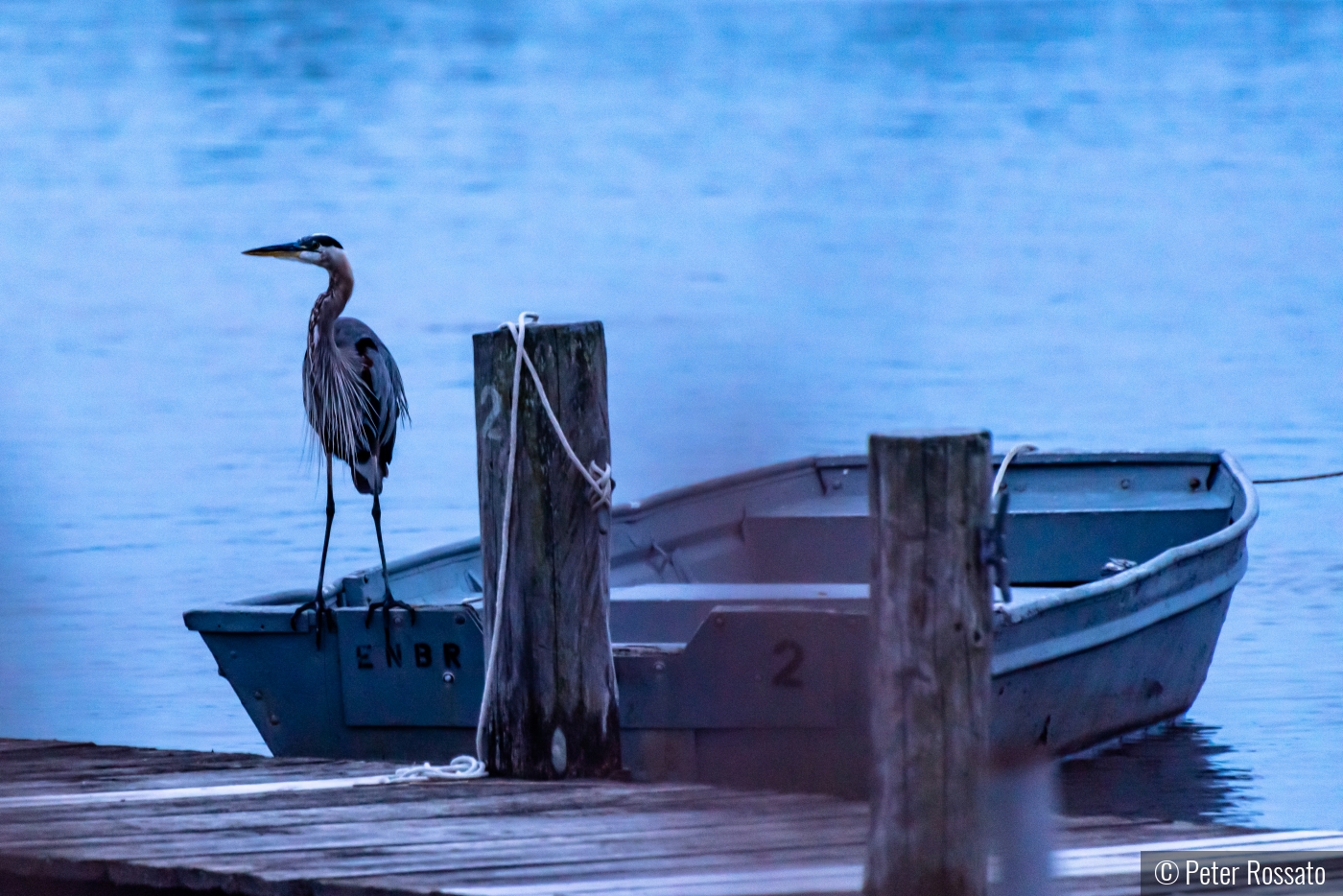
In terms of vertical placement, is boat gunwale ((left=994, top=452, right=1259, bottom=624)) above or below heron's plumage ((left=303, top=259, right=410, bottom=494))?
below

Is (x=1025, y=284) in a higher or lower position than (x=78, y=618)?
higher

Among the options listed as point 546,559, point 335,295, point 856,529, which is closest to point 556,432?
point 546,559

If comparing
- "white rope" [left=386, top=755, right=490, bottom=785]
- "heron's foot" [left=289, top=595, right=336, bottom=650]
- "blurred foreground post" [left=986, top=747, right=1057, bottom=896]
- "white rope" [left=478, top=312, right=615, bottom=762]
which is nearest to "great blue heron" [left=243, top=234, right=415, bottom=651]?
"heron's foot" [left=289, top=595, right=336, bottom=650]

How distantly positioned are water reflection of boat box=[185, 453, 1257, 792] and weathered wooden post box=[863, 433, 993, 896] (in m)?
0.94

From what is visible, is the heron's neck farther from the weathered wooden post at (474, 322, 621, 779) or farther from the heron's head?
the weathered wooden post at (474, 322, 621, 779)

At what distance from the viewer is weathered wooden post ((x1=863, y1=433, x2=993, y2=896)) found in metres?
3.50

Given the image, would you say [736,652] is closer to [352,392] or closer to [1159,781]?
[352,392]

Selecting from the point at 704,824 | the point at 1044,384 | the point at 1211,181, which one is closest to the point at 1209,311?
the point at 1044,384

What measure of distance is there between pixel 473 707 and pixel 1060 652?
1975mm

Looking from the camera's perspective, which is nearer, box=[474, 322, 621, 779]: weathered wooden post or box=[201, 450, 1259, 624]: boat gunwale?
box=[474, 322, 621, 779]: weathered wooden post

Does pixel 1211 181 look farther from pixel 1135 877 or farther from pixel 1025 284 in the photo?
pixel 1135 877

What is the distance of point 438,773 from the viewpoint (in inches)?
202

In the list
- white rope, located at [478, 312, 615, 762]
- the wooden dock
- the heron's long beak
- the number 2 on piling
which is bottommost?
the wooden dock

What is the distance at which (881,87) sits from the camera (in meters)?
2.98
